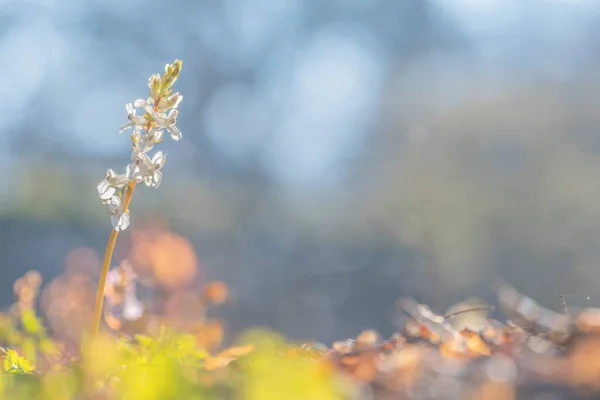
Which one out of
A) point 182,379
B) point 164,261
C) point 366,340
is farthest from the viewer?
point 164,261

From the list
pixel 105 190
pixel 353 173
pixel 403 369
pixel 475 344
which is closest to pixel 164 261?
pixel 105 190

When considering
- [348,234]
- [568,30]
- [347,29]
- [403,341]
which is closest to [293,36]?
[347,29]

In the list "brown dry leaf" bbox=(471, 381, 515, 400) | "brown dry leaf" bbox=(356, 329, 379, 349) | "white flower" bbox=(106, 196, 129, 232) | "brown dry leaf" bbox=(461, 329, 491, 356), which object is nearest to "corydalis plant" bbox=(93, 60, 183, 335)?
"white flower" bbox=(106, 196, 129, 232)

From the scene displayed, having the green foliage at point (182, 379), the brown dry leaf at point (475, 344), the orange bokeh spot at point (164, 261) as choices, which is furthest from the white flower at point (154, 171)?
the orange bokeh spot at point (164, 261)

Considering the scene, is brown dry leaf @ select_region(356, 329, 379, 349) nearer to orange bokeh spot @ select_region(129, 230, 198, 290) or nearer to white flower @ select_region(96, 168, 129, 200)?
white flower @ select_region(96, 168, 129, 200)

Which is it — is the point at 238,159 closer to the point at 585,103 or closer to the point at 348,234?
the point at 348,234

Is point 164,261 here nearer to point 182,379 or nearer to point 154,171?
→ point 154,171
